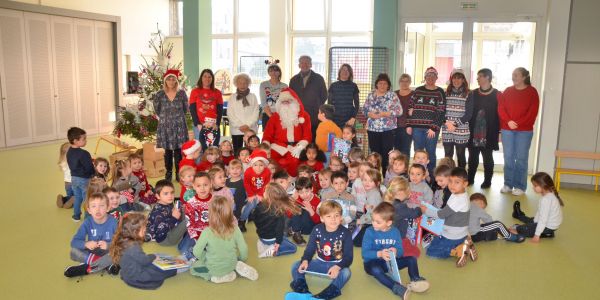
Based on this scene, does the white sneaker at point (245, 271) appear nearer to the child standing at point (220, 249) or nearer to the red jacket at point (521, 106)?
the child standing at point (220, 249)

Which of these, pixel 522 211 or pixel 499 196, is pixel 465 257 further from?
pixel 499 196

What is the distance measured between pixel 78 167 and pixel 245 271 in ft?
8.59

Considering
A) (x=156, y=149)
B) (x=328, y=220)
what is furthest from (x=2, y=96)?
(x=328, y=220)

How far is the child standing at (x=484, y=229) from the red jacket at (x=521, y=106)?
2338mm

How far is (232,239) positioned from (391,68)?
556 cm

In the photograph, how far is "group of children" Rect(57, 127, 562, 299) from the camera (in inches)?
151

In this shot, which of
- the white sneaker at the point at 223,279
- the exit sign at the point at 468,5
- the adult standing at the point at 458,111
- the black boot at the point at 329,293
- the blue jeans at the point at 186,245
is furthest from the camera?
the exit sign at the point at 468,5

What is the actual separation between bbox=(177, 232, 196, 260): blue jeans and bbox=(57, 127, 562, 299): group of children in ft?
0.04

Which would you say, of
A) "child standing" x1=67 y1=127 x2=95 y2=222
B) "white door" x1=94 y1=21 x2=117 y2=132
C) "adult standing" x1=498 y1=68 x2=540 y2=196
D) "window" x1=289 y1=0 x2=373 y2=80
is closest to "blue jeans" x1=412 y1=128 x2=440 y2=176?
"adult standing" x1=498 y1=68 x2=540 y2=196

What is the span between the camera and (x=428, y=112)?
6918 mm

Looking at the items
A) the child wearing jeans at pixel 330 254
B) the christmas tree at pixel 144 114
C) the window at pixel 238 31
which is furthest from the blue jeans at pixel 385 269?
the window at pixel 238 31

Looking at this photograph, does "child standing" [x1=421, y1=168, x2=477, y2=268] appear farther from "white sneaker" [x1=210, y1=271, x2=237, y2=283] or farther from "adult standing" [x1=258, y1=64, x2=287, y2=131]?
"adult standing" [x1=258, y1=64, x2=287, y2=131]

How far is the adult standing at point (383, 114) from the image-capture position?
22.6 ft

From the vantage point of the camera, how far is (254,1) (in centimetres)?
1356
